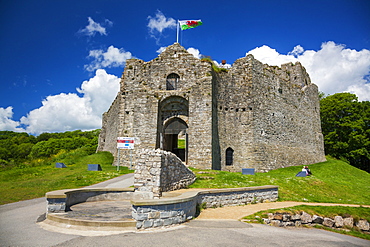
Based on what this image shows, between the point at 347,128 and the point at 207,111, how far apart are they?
26798 millimetres

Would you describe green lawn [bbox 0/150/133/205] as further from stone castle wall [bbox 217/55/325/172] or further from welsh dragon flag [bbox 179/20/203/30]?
welsh dragon flag [bbox 179/20/203/30]

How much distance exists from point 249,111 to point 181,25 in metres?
11.0

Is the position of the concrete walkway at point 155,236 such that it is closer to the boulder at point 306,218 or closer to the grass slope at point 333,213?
the grass slope at point 333,213

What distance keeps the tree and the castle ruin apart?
1379 cm

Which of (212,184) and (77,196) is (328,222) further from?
(77,196)

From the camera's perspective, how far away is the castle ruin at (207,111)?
797 inches

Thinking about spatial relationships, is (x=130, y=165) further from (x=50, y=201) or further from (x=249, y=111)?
(x=50, y=201)

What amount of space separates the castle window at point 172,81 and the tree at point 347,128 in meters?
26.1

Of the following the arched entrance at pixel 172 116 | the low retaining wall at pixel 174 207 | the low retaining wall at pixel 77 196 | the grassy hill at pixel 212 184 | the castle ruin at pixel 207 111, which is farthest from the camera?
the arched entrance at pixel 172 116

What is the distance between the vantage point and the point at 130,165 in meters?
20.3

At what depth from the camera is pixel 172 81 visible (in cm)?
2273

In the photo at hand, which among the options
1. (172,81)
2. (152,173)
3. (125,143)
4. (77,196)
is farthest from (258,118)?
(77,196)

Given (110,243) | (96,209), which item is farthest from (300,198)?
(110,243)

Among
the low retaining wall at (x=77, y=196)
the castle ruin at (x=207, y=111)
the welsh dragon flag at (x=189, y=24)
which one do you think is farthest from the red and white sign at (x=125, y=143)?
Result: the welsh dragon flag at (x=189, y=24)
